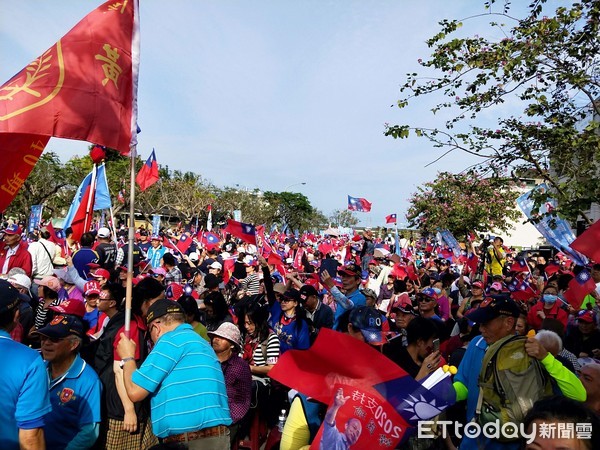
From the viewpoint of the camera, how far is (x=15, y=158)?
394cm

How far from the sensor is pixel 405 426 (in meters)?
2.52

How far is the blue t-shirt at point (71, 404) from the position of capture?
3.16m

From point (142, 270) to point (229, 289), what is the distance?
1.76 m

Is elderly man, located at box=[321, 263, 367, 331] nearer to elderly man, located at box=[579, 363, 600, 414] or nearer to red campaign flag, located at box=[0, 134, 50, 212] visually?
elderly man, located at box=[579, 363, 600, 414]

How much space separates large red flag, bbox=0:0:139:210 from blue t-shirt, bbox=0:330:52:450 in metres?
1.54

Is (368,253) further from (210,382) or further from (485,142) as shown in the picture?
(210,382)

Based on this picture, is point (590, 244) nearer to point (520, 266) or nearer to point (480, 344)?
point (480, 344)

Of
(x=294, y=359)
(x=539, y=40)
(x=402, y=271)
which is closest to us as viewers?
(x=294, y=359)

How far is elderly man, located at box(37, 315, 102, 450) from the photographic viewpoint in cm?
318

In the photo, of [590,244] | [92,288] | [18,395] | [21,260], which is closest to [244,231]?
[21,260]

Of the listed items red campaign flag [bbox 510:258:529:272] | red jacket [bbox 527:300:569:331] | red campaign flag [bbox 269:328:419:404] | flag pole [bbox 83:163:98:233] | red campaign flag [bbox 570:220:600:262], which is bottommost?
red jacket [bbox 527:300:569:331]

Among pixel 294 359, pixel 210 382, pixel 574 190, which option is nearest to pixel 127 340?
pixel 210 382

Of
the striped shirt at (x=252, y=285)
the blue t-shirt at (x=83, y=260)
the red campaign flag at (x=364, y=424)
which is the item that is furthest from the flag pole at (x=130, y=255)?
the striped shirt at (x=252, y=285)

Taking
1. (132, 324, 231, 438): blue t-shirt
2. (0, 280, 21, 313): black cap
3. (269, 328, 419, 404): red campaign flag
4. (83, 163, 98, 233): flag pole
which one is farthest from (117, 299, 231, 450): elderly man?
(83, 163, 98, 233): flag pole
